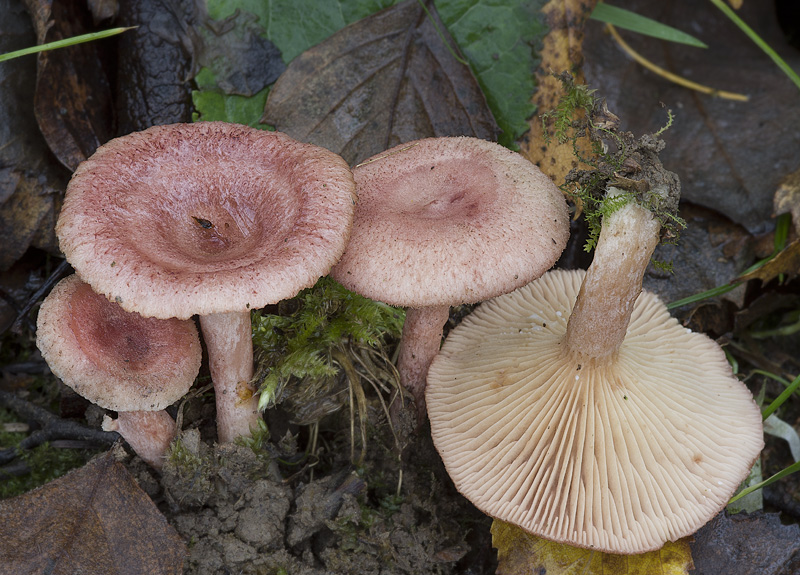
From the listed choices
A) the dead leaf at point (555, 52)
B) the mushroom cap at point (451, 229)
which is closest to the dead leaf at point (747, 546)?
the mushroom cap at point (451, 229)

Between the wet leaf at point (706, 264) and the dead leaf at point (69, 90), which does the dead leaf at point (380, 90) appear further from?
the wet leaf at point (706, 264)

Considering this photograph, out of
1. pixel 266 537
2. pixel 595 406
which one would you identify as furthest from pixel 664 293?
pixel 266 537

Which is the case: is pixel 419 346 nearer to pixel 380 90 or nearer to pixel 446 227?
pixel 446 227

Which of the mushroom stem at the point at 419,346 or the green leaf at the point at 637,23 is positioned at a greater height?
the green leaf at the point at 637,23

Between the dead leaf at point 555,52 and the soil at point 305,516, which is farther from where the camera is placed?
the dead leaf at point 555,52

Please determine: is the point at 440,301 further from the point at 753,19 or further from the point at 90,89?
the point at 753,19

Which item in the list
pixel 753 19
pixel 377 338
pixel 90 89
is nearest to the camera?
pixel 377 338

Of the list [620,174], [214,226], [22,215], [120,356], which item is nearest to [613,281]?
[620,174]
